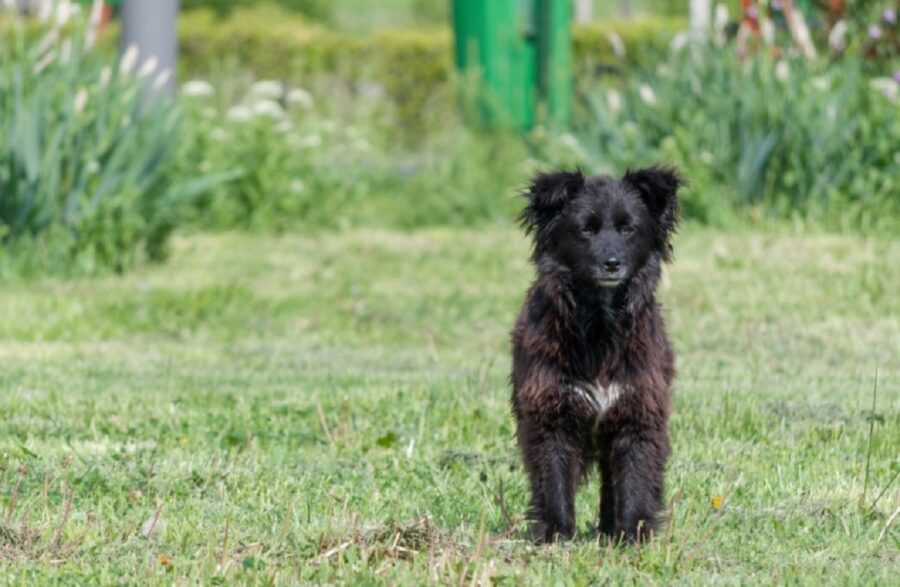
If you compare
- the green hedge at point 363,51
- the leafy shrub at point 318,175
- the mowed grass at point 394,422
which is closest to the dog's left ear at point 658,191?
the mowed grass at point 394,422

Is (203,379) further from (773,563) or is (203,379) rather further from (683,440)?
(773,563)

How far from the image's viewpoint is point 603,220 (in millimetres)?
5590

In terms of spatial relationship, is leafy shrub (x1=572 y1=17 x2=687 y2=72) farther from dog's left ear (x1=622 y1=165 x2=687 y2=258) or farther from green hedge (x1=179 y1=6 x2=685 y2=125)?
dog's left ear (x1=622 y1=165 x2=687 y2=258)

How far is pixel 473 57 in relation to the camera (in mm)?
16750

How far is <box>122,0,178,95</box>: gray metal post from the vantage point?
1372 centimetres

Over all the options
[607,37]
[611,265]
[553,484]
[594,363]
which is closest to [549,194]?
[611,265]

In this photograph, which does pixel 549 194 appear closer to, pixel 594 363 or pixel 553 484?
pixel 594 363

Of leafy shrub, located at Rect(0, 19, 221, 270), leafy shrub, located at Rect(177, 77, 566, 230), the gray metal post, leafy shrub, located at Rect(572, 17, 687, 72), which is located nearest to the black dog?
leafy shrub, located at Rect(0, 19, 221, 270)

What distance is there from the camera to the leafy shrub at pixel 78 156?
1159 cm

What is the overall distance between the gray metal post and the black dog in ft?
28.1

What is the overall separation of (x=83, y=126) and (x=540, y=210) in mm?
6818

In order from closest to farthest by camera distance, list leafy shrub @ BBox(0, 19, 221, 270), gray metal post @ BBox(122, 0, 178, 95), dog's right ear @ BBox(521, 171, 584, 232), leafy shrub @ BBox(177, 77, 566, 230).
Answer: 1. dog's right ear @ BBox(521, 171, 584, 232)
2. leafy shrub @ BBox(0, 19, 221, 270)
3. gray metal post @ BBox(122, 0, 178, 95)
4. leafy shrub @ BBox(177, 77, 566, 230)

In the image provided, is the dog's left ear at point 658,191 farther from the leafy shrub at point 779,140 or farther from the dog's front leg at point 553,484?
Answer: the leafy shrub at point 779,140

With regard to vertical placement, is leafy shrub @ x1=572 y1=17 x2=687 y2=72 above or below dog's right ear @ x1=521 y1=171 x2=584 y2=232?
below
